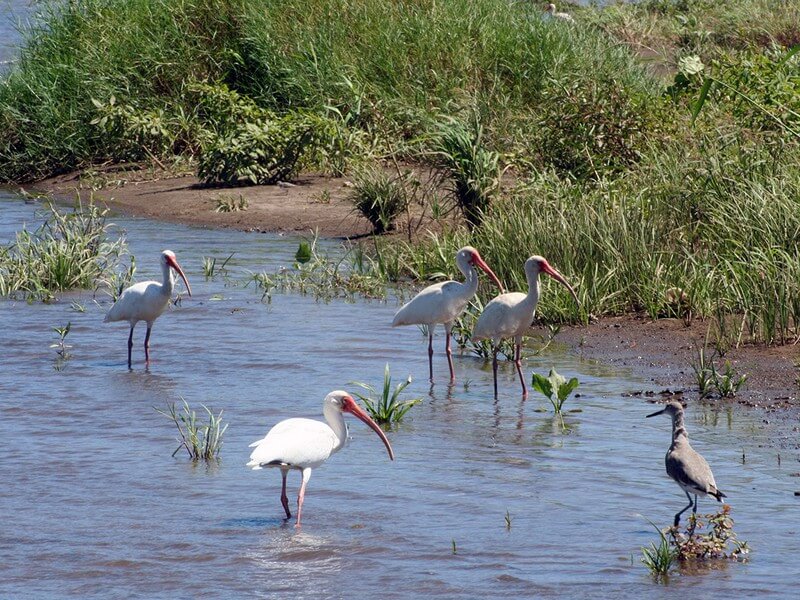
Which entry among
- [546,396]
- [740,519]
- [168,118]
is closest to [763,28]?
[168,118]

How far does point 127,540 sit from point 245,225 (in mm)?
11369

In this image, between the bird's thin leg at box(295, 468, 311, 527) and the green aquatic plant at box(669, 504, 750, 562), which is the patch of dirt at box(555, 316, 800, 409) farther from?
the bird's thin leg at box(295, 468, 311, 527)

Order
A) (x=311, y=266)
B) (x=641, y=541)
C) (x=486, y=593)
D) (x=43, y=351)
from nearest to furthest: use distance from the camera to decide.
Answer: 1. (x=486, y=593)
2. (x=641, y=541)
3. (x=43, y=351)
4. (x=311, y=266)

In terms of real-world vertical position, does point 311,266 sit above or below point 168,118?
below

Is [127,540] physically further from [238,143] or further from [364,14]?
[364,14]

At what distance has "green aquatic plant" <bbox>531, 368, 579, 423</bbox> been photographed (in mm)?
9141

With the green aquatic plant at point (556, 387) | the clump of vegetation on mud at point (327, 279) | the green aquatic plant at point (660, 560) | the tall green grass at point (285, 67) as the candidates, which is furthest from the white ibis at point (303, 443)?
the tall green grass at point (285, 67)

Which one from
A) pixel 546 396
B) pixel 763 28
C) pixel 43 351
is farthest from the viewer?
pixel 763 28

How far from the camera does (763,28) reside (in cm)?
2695

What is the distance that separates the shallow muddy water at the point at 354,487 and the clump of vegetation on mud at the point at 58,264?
6.50 feet

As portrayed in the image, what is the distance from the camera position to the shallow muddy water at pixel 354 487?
6.27 metres

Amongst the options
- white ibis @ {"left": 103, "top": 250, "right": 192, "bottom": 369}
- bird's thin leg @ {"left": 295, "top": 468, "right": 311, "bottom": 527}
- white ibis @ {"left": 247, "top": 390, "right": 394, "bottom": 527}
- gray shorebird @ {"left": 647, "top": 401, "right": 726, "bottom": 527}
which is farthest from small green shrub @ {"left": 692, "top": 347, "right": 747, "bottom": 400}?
white ibis @ {"left": 103, "top": 250, "right": 192, "bottom": 369}

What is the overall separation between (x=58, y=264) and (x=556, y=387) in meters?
6.38

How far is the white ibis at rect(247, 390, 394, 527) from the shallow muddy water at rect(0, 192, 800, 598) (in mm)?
350
